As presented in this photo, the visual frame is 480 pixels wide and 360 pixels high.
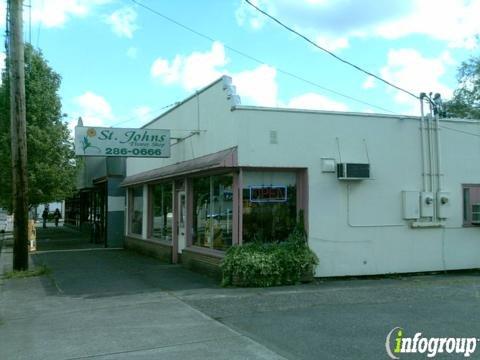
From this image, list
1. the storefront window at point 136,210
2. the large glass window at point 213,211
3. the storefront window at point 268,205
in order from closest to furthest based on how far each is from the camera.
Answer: the storefront window at point 268,205 → the large glass window at point 213,211 → the storefront window at point 136,210

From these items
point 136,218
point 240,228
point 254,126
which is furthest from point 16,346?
point 136,218

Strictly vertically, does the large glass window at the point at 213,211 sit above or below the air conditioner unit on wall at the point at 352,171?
below

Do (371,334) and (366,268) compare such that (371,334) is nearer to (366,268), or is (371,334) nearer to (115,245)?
(366,268)

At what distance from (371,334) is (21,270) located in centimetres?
1008

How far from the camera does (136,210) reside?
21.6 meters

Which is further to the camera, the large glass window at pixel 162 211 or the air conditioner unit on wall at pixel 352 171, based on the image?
the large glass window at pixel 162 211

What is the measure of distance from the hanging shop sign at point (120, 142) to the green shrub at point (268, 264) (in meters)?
4.21

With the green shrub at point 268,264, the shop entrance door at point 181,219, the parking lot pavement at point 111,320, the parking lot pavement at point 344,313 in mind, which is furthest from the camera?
the shop entrance door at point 181,219

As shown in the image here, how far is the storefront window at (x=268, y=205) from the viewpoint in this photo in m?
12.3

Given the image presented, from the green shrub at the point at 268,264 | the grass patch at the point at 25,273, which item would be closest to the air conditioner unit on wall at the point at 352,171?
the green shrub at the point at 268,264

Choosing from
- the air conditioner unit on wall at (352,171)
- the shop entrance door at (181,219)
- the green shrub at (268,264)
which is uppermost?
the air conditioner unit on wall at (352,171)

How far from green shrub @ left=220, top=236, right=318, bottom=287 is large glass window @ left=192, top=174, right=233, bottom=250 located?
1005 millimetres
